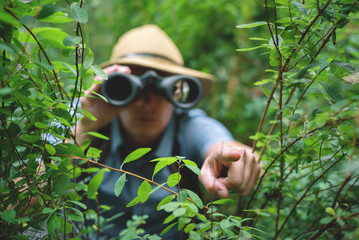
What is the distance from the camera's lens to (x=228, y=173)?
62cm

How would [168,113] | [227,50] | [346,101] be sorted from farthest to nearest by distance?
[227,50] → [168,113] → [346,101]

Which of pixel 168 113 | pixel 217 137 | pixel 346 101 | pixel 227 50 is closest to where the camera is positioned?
pixel 346 101

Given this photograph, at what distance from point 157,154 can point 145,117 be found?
20 cm

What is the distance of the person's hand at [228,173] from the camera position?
584mm

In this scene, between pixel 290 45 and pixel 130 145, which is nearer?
pixel 290 45

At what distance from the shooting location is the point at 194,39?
2.44 m

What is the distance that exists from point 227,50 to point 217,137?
146cm

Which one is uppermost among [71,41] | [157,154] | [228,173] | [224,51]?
[71,41]

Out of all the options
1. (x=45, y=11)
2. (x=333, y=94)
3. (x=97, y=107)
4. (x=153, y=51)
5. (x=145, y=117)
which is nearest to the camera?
(x=45, y=11)

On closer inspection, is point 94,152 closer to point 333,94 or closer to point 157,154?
point 333,94

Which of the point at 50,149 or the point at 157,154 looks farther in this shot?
the point at 157,154

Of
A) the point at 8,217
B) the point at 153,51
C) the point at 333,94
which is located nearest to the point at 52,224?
the point at 8,217

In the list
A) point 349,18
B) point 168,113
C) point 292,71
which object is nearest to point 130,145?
point 168,113

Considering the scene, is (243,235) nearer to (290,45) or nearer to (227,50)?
(290,45)
